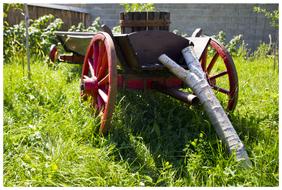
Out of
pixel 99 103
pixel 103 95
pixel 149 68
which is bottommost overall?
pixel 99 103

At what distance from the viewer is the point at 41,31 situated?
7.14m

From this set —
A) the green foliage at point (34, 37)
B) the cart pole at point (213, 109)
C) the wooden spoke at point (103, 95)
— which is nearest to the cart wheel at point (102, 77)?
the wooden spoke at point (103, 95)

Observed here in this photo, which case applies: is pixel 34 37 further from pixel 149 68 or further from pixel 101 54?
pixel 149 68

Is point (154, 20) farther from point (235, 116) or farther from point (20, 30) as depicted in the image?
point (20, 30)

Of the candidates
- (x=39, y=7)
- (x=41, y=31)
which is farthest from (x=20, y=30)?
(x=39, y=7)

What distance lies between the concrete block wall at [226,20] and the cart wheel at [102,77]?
6.92m

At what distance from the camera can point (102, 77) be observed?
3240 mm

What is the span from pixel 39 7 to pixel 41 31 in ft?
4.89

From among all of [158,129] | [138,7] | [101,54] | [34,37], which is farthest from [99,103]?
[34,37]

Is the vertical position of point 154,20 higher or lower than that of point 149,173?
higher

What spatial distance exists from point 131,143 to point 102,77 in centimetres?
72

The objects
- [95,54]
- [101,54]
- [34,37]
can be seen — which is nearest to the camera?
[101,54]

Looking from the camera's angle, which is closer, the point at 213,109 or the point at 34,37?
the point at 213,109

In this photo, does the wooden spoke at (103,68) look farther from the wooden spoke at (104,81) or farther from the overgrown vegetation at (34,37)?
the overgrown vegetation at (34,37)
